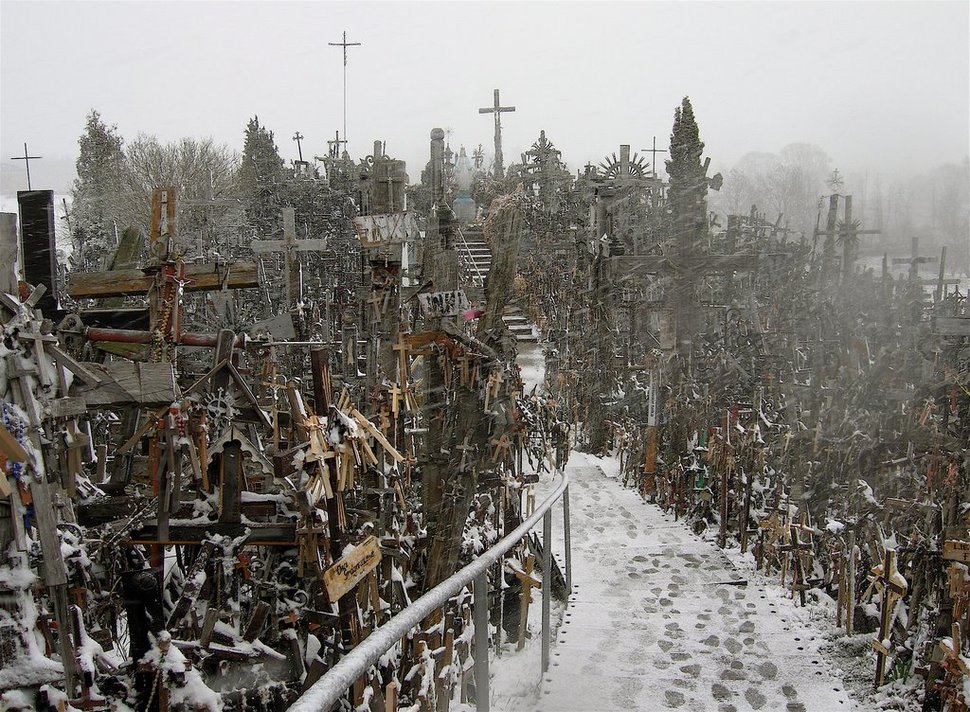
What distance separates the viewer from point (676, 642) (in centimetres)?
461

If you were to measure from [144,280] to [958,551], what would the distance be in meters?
4.42

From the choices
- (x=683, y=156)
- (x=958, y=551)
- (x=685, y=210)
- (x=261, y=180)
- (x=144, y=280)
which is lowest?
(x=958, y=551)

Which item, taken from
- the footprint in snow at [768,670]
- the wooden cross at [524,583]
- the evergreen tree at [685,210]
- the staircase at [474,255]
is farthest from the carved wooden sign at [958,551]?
the staircase at [474,255]

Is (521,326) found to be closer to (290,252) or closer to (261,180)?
(290,252)

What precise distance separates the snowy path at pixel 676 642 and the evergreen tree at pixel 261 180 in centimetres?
1856

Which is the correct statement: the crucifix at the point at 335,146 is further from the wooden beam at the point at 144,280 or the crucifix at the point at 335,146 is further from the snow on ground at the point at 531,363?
the wooden beam at the point at 144,280

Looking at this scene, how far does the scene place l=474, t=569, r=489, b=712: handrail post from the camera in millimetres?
2707

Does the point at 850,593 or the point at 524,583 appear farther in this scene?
the point at 524,583

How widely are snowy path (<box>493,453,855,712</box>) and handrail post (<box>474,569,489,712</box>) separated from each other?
98cm

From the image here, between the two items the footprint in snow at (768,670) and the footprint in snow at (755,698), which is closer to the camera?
the footprint in snow at (755,698)

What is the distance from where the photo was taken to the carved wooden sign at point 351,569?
297 centimetres

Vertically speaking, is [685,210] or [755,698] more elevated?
[685,210]

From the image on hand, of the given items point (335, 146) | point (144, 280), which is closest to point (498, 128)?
point (335, 146)

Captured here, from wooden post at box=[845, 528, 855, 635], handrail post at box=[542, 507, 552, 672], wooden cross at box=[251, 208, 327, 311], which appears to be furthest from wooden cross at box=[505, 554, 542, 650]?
wooden cross at box=[251, 208, 327, 311]
